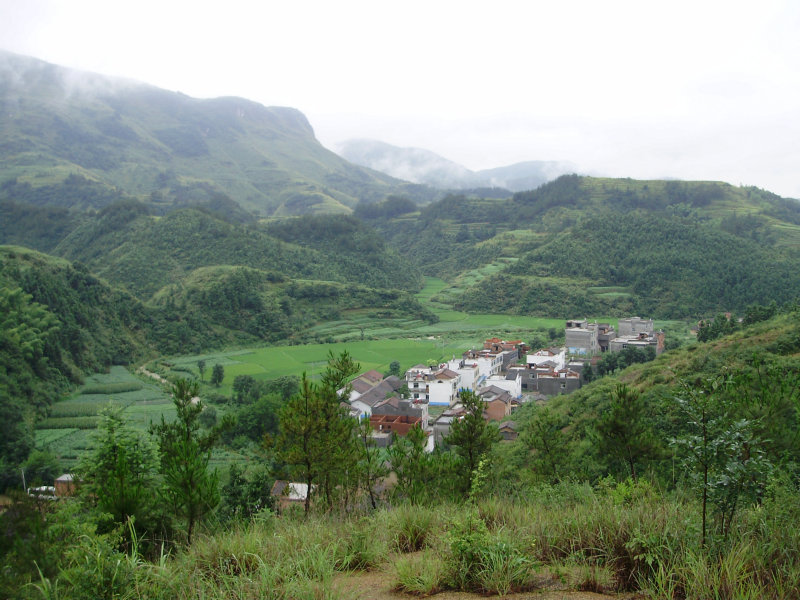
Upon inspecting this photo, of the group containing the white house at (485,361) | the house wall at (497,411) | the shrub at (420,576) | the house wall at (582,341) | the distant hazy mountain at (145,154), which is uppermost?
the distant hazy mountain at (145,154)

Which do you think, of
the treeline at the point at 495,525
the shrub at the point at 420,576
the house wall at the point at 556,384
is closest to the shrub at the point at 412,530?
the treeline at the point at 495,525

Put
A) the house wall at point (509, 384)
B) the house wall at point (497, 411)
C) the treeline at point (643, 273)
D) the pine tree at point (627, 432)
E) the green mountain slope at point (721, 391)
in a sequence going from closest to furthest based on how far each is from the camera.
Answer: the green mountain slope at point (721, 391) < the pine tree at point (627, 432) < the house wall at point (497, 411) < the house wall at point (509, 384) < the treeline at point (643, 273)

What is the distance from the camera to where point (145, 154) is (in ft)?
454

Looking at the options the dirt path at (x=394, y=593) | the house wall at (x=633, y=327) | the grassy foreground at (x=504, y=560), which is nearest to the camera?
the grassy foreground at (x=504, y=560)

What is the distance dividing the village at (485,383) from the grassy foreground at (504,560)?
18798 mm

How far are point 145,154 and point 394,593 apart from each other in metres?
156

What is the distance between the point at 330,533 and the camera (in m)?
4.33

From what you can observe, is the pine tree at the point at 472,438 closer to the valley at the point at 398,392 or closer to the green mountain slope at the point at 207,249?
the valley at the point at 398,392

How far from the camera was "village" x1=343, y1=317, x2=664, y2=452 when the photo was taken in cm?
2539

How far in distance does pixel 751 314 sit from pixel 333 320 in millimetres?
36560

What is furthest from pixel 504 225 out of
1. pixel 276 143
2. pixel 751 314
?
pixel 276 143

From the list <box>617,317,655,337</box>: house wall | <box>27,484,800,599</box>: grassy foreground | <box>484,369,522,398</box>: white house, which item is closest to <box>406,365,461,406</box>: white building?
<box>484,369,522,398</box>: white house

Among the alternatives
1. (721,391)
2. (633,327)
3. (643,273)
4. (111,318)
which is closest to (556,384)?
(633,327)

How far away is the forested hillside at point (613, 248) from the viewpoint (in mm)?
55344
